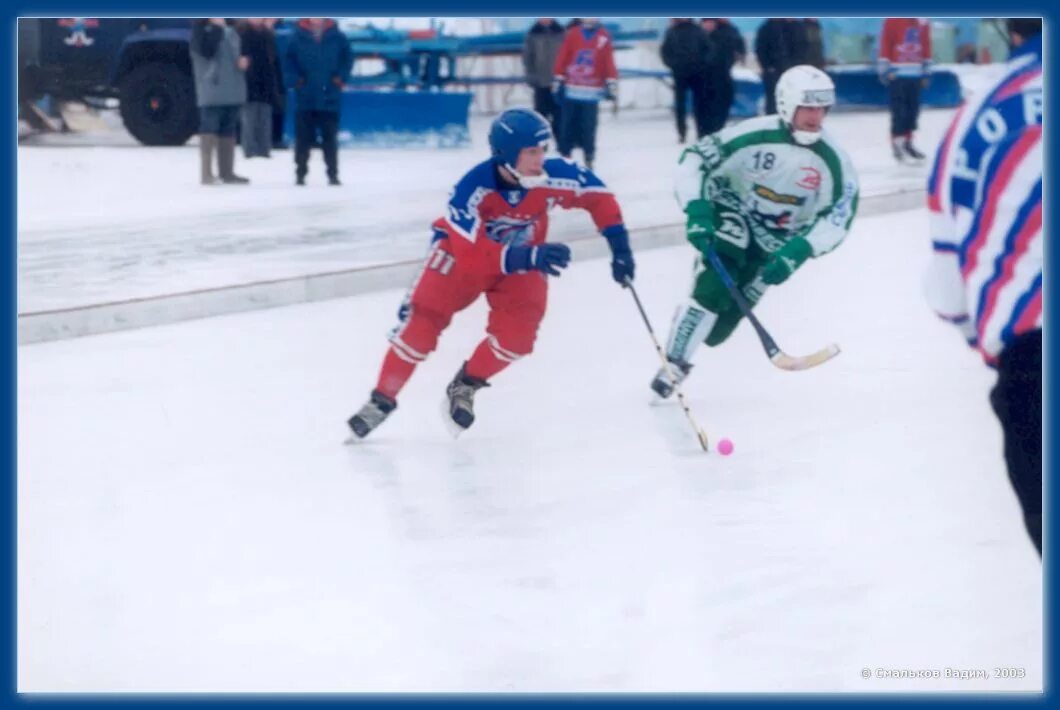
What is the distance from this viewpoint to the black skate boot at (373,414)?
5840 mm

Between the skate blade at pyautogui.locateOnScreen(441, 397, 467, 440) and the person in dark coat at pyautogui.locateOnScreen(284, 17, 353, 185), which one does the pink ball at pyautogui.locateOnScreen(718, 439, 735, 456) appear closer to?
the skate blade at pyautogui.locateOnScreen(441, 397, 467, 440)

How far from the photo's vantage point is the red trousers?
18.9ft

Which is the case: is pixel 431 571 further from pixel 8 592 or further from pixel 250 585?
pixel 8 592

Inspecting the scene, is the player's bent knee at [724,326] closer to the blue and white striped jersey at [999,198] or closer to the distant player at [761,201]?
the distant player at [761,201]

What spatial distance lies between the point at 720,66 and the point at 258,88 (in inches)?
138

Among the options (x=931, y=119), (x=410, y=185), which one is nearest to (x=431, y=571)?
(x=410, y=185)

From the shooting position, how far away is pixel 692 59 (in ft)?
48.6

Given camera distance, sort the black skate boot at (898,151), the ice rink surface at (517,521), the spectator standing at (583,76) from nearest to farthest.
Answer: the ice rink surface at (517,521), the spectator standing at (583,76), the black skate boot at (898,151)

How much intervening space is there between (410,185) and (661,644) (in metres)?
9.17

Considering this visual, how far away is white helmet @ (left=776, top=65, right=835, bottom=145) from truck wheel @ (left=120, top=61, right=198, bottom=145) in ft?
29.6

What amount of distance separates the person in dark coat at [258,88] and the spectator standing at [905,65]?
14.4 ft

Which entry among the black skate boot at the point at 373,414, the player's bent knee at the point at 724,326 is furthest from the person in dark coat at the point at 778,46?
the black skate boot at the point at 373,414

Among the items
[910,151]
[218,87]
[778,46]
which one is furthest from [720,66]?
[218,87]

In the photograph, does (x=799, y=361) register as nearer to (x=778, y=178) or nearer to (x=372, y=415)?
(x=778, y=178)
